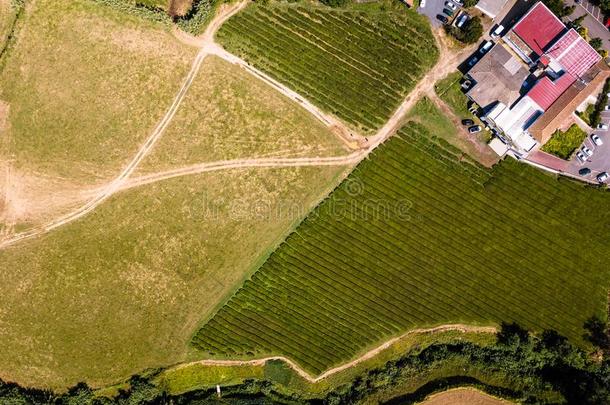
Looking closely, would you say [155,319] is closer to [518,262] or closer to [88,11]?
[88,11]

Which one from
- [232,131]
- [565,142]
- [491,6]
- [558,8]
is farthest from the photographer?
[232,131]

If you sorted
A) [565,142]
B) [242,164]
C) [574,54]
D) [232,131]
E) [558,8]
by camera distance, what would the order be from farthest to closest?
[232,131] < [242,164] < [565,142] < [558,8] < [574,54]

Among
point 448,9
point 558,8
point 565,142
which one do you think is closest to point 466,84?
point 448,9

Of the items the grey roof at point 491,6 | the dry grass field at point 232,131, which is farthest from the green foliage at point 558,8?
the dry grass field at point 232,131

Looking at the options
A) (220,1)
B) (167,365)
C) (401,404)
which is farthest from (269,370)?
(220,1)

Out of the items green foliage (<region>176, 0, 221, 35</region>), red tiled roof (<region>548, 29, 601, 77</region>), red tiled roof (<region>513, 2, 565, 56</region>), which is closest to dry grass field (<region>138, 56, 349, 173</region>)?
green foliage (<region>176, 0, 221, 35</region>)

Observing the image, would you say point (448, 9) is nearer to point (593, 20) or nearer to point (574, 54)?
point (574, 54)
